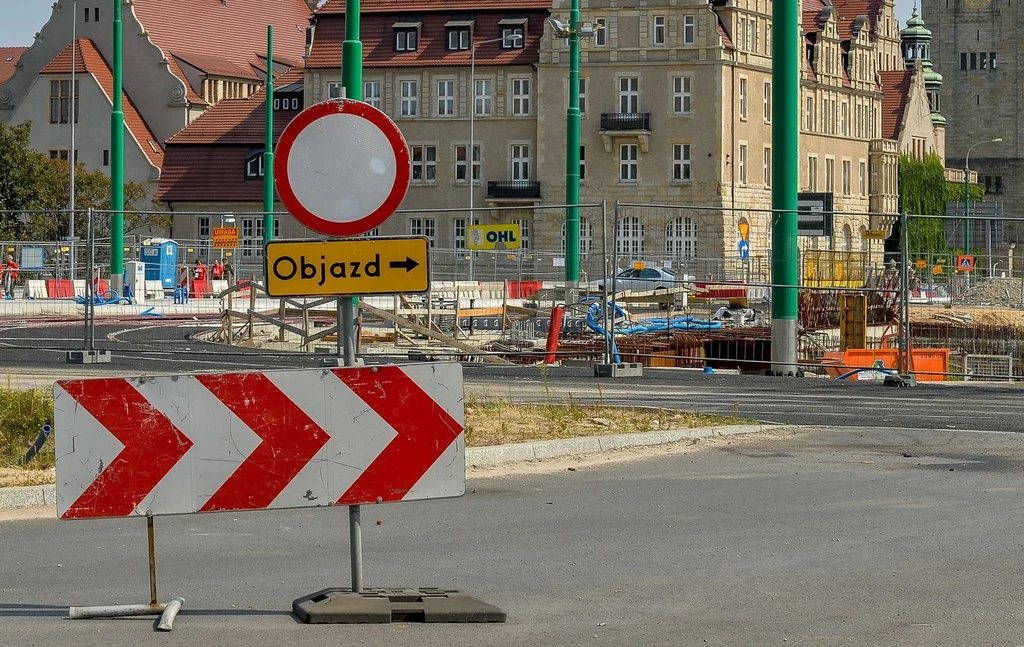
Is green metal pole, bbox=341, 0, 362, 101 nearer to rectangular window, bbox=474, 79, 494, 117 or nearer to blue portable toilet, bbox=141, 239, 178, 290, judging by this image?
blue portable toilet, bbox=141, 239, 178, 290

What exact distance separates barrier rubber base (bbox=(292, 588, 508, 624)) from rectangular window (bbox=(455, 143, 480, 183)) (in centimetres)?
7148

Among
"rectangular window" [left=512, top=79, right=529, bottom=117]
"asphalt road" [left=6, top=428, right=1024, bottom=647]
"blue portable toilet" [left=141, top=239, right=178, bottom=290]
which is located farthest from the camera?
"rectangular window" [left=512, top=79, right=529, bottom=117]

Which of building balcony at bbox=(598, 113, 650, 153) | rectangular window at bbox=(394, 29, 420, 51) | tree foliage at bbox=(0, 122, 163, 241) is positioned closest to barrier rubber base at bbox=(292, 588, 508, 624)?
tree foliage at bbox=(0, 122, 163, 241)

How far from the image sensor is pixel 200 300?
31.9 metres

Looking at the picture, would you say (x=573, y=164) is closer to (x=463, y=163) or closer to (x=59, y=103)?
(x=463, y=163)

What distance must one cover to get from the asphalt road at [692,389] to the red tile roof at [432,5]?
54.2m

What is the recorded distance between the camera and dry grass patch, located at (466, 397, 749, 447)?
1345 centimetres

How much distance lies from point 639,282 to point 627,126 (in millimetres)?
53614

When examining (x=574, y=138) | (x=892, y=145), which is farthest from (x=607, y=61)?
(x=574, y=138)

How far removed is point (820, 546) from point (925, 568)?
74cm

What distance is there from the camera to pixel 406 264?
24.3 feet

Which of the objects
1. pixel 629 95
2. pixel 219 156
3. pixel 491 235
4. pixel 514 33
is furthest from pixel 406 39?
pixel 491 235

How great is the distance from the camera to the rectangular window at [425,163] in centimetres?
7919

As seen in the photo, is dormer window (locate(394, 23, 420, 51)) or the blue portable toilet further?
dormer window (locate(394, 23, 420, 51))
